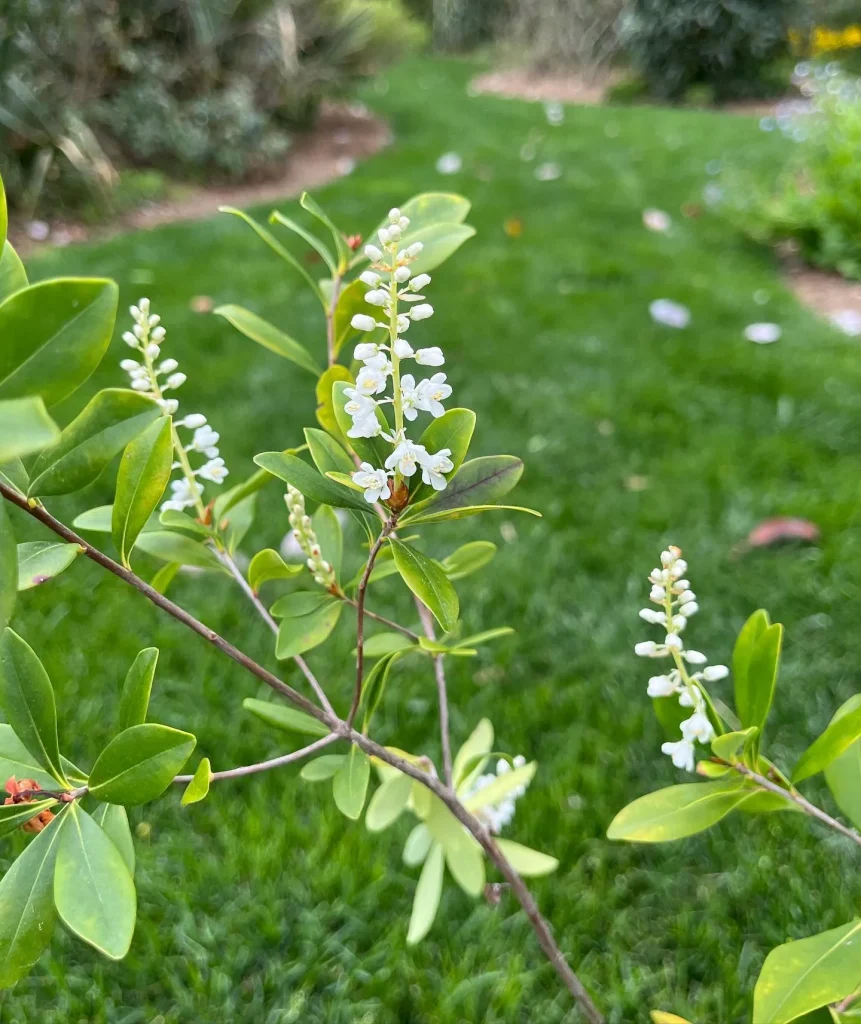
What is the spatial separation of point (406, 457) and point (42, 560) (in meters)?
0.24

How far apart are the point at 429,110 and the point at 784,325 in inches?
210

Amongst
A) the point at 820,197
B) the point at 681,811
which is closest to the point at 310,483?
the point at 681,811

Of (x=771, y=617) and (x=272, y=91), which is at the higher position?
(x=272, y=91)

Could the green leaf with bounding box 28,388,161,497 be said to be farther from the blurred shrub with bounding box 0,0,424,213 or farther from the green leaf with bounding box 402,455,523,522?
the blurred shrub with bounding box 0,0,424,213

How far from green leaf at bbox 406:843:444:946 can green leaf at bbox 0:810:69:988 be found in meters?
0.57

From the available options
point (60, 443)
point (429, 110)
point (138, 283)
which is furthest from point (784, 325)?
point (429, 110)

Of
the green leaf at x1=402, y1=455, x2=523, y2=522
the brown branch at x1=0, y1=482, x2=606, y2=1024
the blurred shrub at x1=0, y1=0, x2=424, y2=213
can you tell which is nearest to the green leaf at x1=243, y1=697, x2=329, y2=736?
the brown branch at x1=0, y1=482, x2=606, y2=1024

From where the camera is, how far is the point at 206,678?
5.10 ft

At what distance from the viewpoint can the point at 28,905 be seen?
482mm

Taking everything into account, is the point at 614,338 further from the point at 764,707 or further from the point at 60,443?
the point at 60,443

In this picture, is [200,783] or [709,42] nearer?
A: [200,783]

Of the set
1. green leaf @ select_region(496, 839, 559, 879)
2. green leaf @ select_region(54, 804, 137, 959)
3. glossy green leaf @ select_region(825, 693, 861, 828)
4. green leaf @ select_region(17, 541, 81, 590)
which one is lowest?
green leaf @ select_region(496, 839, 559, 879)

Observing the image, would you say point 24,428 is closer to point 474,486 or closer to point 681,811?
point 474,486

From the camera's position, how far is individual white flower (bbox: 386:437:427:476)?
1.45ft
